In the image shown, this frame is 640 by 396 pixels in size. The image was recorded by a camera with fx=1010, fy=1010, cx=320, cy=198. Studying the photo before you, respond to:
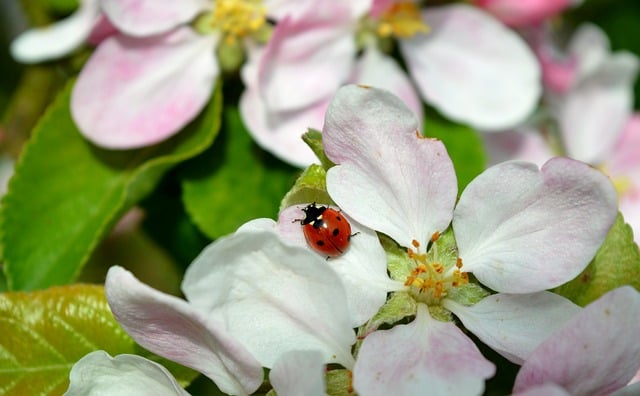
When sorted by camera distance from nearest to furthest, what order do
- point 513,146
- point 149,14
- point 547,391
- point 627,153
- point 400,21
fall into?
point 547,391, point 149,14, point 400,21, point 513,146, point 627,153

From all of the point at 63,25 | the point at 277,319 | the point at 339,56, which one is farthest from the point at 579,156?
the point at 277,319

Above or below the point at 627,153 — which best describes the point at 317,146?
above

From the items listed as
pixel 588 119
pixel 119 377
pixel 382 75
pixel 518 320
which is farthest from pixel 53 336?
pixel 588 119

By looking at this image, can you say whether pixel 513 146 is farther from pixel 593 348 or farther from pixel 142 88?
pixel 593 348

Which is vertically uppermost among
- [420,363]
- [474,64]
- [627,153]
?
[420,363]

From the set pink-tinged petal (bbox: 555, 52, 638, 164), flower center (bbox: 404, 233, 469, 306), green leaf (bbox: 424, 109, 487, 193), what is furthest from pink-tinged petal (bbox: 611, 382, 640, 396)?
pink-tinged petal (bbox: 555, 52, 638, 164)

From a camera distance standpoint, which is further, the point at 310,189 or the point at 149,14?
the point at 149,14
